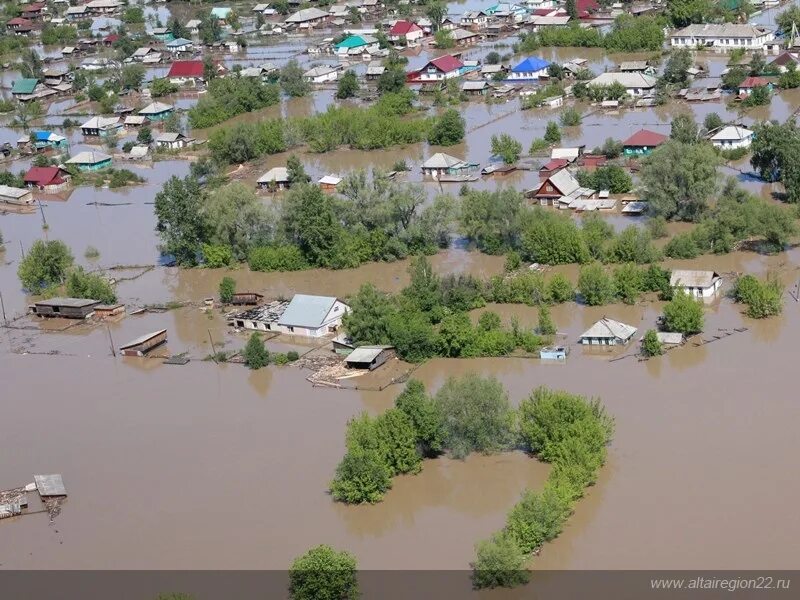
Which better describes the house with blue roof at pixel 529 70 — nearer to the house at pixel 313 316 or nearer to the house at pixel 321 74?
the house at pixel 321 74

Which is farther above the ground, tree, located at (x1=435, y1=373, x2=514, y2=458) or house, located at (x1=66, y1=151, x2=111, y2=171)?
tree, located at (x1=435, y1=373, x2=514, y2=458)

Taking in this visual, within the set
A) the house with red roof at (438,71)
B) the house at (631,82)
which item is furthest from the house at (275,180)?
the house with red roof at (438,71)

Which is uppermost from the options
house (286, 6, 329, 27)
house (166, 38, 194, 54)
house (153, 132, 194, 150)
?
house (286, 6, 329, 27)

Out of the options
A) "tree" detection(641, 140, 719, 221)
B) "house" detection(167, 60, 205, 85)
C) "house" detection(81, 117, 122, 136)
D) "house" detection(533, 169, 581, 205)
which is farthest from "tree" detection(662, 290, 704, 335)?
"house" detection(167, 60, 205, 85)

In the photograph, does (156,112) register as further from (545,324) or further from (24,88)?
(545,324)

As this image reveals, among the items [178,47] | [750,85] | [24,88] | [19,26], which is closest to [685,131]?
[750,85]

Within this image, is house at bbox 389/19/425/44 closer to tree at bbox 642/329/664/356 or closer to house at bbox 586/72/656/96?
house at bbox 586/72/656/96

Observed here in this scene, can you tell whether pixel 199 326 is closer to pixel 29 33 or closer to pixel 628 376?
pixel 628 376
